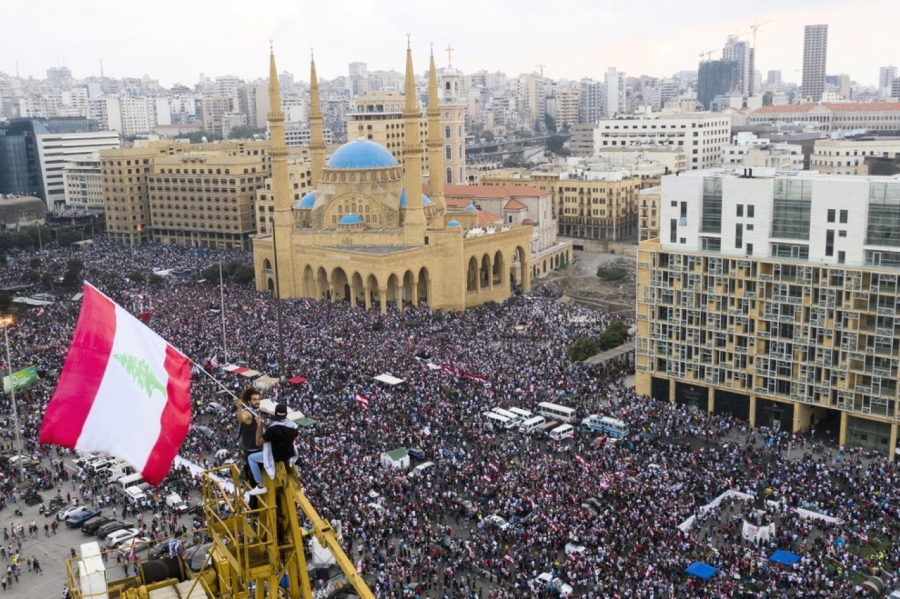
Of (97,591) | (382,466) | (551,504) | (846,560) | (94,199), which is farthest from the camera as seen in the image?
(94,199)

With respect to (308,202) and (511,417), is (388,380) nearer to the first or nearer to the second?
(511,417)

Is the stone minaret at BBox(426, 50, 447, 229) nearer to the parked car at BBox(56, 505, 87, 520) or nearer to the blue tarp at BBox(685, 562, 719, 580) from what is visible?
the parked car at BBox(56, 505, 87, 520)

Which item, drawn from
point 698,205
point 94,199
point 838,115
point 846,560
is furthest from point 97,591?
point 838,115

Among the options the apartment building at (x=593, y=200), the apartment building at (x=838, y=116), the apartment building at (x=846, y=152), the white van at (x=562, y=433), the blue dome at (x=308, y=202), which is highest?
the apartment building at (x=838, y=116)

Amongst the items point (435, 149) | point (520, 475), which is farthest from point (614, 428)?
point (435, 149)

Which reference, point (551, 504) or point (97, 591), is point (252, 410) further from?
point (551, 504)

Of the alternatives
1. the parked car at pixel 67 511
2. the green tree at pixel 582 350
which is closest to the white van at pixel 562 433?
the green tree at pixel 582 350

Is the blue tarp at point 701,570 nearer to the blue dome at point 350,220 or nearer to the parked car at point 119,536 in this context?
the parked car at point 119,536
